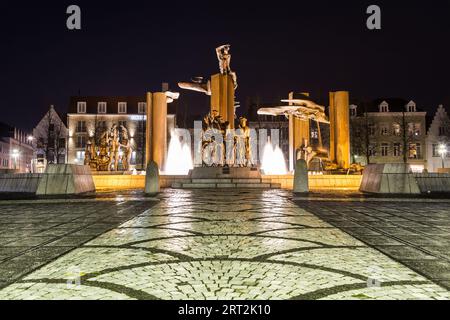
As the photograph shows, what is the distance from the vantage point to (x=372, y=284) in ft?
11.5

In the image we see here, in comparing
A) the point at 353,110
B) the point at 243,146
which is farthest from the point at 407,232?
the point at 353,110

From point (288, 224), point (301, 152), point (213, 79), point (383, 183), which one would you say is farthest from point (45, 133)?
point (288, 224)

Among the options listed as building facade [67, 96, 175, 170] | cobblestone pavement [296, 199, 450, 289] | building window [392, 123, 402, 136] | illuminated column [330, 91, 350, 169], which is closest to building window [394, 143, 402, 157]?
building window [392, 123, 402, 136]

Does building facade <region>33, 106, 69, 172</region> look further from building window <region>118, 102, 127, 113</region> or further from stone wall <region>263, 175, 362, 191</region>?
stone wall <region>263, 175, 362, 191</region>

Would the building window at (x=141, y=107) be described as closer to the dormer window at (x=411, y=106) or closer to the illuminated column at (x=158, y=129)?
the illuminated column at (x=158, y=129)

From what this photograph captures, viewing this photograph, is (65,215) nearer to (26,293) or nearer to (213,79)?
→ (26,293)

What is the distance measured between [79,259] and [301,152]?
23655mm

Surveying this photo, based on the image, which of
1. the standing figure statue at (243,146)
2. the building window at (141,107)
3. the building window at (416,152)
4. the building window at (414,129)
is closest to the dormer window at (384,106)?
the building window at (414,129)

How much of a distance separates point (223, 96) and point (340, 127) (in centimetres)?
912

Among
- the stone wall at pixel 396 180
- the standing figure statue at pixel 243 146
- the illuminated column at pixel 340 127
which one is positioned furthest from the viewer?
the illuminated column at pixel 340 127

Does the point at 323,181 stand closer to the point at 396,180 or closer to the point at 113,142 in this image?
the point at 396,180

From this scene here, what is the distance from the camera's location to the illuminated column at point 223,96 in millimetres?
27328

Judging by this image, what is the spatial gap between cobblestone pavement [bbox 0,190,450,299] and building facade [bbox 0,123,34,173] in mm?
82727

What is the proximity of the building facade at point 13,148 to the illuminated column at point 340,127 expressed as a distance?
69443mm
